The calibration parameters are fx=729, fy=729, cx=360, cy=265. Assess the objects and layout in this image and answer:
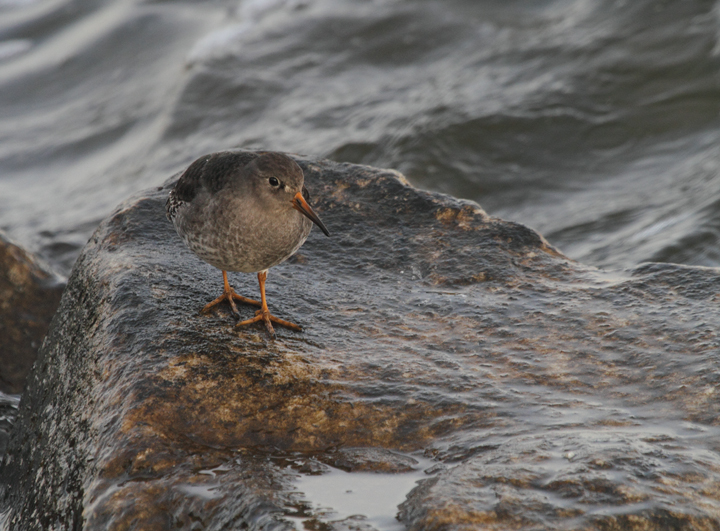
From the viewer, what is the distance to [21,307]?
252 inches

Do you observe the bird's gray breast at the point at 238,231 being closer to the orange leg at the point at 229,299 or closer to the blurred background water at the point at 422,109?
the orange leg at the point at 229,299

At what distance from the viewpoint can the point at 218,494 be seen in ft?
10.1

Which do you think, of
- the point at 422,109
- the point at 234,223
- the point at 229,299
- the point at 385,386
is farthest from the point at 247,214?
the point at 422,109

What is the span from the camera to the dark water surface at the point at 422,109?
9.66m

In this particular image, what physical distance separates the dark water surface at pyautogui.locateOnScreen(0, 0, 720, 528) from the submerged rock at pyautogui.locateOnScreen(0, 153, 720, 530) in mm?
3607

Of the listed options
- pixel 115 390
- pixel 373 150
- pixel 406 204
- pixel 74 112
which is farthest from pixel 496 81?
pixel 115 390

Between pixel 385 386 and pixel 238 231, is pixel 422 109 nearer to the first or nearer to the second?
pixel 238 231

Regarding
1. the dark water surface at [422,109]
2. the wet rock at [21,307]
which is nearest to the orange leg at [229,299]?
the wet rock at [21,307]

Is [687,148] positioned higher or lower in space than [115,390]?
lower

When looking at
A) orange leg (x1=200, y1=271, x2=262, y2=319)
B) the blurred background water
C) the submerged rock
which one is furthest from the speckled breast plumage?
the blurred background water

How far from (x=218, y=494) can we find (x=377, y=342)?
147 cm

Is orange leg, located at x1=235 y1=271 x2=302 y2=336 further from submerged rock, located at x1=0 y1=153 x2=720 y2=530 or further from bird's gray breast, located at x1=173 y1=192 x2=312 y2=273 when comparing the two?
bird's gray breast, located at x1=173 y1=192 x2=312 y2=273

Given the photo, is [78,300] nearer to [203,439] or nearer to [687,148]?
[203,439]

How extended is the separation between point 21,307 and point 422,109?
282 inches
